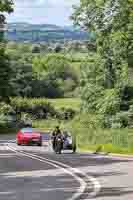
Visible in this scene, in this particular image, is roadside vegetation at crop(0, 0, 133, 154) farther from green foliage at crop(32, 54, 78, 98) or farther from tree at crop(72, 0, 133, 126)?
green foliage at crop(32, 54, 78, 98)

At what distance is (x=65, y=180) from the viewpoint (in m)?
21.3

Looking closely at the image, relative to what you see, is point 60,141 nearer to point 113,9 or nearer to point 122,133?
point 122,133

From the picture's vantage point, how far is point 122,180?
21.0 meters

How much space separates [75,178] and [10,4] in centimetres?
→ 2204

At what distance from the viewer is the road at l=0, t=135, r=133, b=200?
17141mm

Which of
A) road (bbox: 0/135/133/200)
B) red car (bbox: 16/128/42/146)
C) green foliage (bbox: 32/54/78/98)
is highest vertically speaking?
road (bbox: 0/135/133/200)

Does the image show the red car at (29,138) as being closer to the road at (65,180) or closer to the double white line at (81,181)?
the road at (65,180)

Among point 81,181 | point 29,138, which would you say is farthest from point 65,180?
point 29,138

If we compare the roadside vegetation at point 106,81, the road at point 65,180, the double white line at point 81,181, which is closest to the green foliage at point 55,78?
the roadside vegetation at point 106,81

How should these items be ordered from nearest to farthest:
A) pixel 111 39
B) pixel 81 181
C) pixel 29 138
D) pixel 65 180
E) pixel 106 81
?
pixel 81 181, pixel 65 180, pixel 29 138, pixel 111 39, pixel 106 81

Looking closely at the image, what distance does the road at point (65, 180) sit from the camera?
17.1 m

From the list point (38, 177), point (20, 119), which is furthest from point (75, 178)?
point (20, 119)

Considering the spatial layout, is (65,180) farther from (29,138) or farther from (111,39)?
(111,39)

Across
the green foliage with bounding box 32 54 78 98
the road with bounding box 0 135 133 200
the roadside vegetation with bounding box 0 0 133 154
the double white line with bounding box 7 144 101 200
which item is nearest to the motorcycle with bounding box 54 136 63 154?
the roadside vegetation with bounding box 0 0 133 154
